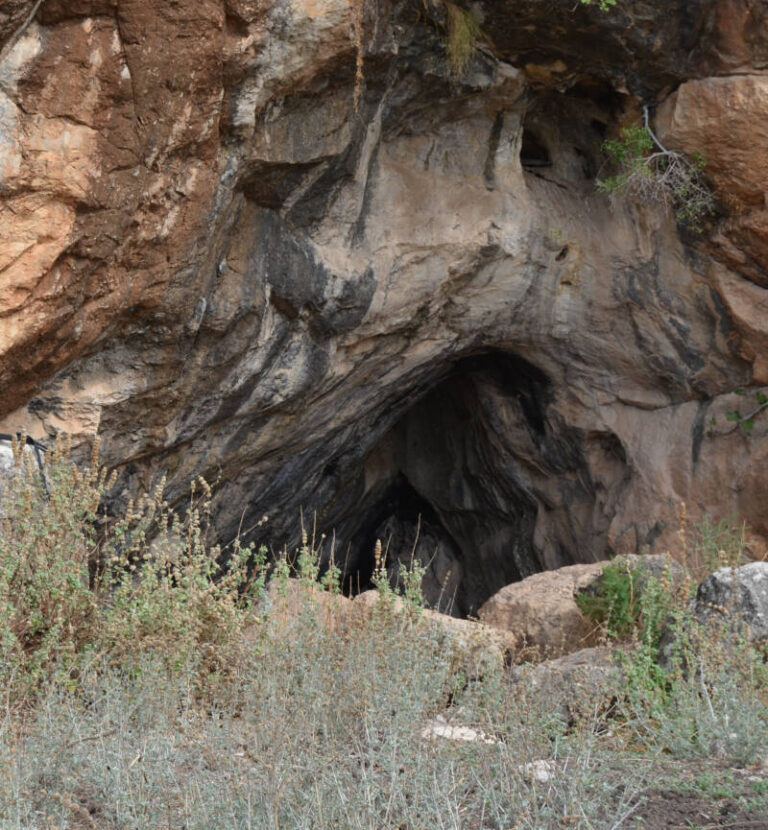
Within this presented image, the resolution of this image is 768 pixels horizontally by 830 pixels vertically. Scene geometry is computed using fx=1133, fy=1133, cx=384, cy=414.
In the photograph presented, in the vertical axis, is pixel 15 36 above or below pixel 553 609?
above

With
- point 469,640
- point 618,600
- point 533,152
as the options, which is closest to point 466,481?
point 533,152

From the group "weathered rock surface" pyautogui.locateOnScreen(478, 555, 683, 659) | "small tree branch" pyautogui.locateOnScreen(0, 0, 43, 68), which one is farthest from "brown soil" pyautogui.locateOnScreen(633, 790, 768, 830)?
"small tree branch" pyautogui.locateOnScreen(0, 0, 43, 68)

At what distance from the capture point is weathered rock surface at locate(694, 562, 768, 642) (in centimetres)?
452

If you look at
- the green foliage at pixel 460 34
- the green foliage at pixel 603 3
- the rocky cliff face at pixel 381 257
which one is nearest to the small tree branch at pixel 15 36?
the rocky cliff face at pixel 381 257

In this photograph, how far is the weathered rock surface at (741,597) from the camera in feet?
14.8

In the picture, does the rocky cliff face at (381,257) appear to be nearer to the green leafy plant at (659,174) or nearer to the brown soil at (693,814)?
the green leafy plant at (659,174)

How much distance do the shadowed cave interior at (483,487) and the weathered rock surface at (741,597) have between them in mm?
3177

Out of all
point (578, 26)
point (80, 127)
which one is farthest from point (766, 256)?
point (80, 127)

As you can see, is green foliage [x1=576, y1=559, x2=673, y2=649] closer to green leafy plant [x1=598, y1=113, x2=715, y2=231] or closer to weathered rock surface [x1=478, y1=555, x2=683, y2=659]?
weathered rock surface [x1=478, y1=555, x2=683, y2=659]

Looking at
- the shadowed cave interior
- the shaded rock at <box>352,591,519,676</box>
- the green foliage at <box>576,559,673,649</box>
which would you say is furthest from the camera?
the shadowed cave interior

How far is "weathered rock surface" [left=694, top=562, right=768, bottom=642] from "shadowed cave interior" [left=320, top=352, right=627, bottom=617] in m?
3.18

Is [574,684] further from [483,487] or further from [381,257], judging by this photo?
[483,487]

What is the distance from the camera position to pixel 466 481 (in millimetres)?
9797

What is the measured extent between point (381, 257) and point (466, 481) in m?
3.65
